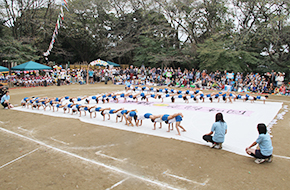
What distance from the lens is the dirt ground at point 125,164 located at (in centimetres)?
444

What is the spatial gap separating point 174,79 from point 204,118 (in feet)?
44.9

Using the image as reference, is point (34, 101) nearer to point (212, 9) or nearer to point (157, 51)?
point (157, 51)

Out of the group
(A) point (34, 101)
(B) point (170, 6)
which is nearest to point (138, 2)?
(B) point (170, 6)

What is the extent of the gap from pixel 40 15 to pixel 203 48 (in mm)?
20457

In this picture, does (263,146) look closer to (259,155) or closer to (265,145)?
(265,145)

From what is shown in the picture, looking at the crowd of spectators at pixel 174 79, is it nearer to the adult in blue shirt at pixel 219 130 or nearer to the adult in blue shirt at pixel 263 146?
the adult in blue shirt at pixel 219 130

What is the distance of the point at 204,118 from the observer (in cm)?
898

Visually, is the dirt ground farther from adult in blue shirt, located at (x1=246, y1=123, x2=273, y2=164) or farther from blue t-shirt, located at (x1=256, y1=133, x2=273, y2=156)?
blue t-shirt, located at (x1=256, y1=133, x2=273, y2=156)

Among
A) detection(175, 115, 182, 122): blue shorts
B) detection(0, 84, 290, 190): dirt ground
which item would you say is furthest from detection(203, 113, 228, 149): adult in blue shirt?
detection(175, 115, 182, 122): blue shorts

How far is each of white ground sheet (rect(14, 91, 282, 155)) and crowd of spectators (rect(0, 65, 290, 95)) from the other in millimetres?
6375

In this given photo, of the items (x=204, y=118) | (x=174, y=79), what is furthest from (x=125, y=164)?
(x=174, y=79)

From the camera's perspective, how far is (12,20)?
2683cm

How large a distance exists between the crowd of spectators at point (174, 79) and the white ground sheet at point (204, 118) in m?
6.38

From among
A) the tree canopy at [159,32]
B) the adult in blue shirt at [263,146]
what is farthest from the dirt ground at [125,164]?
the tree canopy at [159,32]
